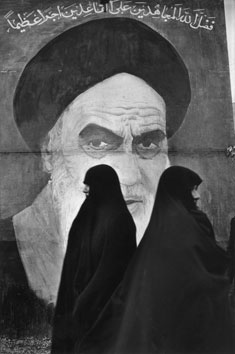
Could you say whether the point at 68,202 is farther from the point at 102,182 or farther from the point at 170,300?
the point at 170,300

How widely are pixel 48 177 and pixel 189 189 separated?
5.81 feet

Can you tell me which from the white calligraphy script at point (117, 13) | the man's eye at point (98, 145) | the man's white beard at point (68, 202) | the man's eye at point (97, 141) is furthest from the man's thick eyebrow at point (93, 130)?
the white calligraphy script at point (117, 13)

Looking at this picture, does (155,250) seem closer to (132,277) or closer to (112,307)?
(132,277)

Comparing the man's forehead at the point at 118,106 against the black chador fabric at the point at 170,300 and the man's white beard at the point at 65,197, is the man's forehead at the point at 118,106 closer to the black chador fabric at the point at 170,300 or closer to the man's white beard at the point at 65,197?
the man's white beard at the point at 65,197

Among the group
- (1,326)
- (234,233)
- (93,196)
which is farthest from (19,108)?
(234,233)

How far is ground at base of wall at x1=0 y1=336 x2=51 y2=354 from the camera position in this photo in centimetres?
577

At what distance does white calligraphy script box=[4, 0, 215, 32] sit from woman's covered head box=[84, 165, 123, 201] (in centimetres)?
212

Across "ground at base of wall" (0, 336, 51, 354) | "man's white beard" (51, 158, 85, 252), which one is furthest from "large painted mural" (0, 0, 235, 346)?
"ground at base of wall" (0, 336, 51, 354)

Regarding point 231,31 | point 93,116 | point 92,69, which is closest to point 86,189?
point 93,116

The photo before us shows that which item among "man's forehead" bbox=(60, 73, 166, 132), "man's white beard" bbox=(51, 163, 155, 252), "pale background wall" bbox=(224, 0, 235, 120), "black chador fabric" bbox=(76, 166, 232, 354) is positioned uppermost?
"pale background wall" bbox=(224, 0, 235, 120)

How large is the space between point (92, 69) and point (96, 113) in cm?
60

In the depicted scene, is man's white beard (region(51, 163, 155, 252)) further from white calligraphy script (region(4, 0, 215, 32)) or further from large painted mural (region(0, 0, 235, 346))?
white calligraphy script (region(4, 0, 215, 32))

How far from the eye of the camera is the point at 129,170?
20.4 feet

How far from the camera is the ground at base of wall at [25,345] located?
227 inches
